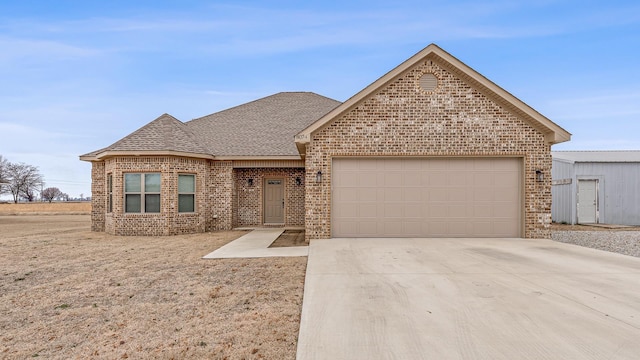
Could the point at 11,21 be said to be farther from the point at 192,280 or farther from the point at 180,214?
the point at 192,280

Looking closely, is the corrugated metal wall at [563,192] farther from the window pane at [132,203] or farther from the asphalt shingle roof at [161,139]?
the window pane at [132,203]

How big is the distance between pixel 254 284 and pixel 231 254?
9.63 ft

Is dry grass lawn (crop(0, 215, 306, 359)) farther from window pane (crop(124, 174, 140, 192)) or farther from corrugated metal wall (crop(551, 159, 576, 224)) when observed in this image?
corrugated metal wall (crop(551, 159, 576, 224))

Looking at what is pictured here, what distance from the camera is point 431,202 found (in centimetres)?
1039

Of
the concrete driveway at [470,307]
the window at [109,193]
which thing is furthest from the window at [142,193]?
the concrete driveway at [470,307]

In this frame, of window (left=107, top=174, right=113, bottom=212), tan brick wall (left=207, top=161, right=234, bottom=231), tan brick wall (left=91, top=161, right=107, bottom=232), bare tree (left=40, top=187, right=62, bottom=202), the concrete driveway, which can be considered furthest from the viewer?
bare tree (left=40, top=187, right=62, bottom=202)

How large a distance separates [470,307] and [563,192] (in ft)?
54.9

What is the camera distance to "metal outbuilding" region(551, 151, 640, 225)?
53.6 ft

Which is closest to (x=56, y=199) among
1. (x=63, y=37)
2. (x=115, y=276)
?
(x=63, y=37)

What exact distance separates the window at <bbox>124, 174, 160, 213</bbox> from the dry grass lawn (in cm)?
430

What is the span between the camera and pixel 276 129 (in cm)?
1642

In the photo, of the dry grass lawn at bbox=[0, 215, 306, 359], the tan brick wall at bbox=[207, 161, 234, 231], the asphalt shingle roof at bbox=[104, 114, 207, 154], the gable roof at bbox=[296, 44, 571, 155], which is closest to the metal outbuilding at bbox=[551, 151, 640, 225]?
the gable roof at bbox=[296, 44, 571, 155]

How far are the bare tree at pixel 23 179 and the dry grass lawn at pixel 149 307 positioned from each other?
66.8 meters

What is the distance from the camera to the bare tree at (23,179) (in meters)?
58.3
